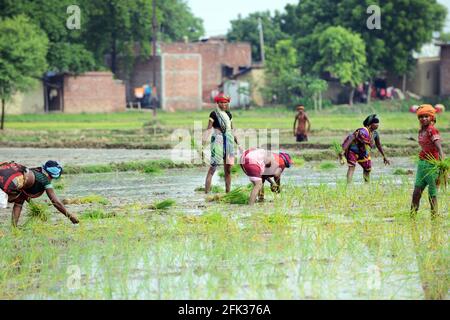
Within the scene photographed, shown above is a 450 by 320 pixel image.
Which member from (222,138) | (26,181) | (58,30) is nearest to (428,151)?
(222,138)

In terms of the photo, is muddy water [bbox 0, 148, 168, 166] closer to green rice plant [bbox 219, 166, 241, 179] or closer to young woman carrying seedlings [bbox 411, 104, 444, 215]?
green rice plant [bbox 219, 166, 241, 179]

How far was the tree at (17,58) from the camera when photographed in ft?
118

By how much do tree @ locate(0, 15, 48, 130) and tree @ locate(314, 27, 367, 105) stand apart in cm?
1791

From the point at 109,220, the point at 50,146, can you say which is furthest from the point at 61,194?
the point at 50,146

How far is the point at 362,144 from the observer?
14617 millimetres

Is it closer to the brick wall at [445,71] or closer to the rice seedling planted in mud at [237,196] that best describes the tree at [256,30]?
the brick wall at [445,71]

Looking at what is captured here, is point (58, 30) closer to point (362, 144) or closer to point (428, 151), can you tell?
point (362, 144)

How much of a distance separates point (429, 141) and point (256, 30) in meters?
61.5

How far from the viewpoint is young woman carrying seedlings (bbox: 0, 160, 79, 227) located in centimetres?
1032

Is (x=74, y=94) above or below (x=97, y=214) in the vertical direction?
above

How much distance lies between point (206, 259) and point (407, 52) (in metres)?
46.0

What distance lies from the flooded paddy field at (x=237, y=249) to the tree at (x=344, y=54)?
126ft

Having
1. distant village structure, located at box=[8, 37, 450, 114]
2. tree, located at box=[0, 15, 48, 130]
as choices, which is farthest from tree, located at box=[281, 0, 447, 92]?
tree, located at box=[0, 15, 48, 130]

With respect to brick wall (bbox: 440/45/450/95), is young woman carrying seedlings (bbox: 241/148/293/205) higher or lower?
lower
